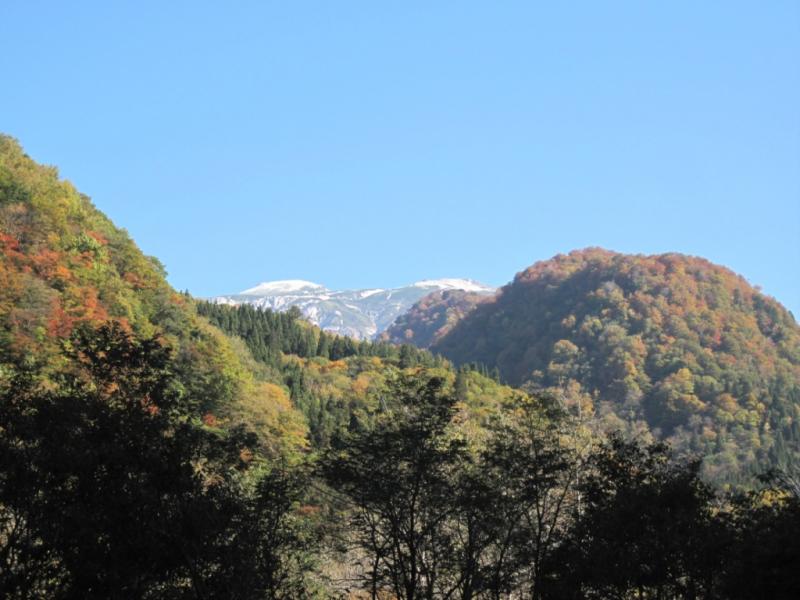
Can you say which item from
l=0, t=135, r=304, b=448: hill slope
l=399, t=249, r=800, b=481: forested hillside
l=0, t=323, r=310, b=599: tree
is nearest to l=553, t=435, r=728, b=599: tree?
l=0, t=323, r=310, b=599: tree

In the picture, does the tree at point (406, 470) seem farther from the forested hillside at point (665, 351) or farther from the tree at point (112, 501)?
the forested hillside at point (665, 351)

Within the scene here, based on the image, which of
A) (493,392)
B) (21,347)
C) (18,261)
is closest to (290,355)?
(493,392)

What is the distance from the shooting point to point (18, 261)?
50625mm

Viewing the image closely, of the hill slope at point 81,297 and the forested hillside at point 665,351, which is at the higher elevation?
the forested hillside at point 665,351

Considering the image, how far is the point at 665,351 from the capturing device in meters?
123

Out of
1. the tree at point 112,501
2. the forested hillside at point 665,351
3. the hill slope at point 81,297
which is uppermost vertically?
the forested hillside at point 665,351

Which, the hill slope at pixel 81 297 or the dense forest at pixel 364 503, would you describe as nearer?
the dense forest at pixel 364 503

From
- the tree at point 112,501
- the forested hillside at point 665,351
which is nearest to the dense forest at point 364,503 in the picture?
the tree at point 112,501

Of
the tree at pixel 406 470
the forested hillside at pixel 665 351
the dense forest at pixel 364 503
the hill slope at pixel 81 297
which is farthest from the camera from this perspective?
the forested hillside at pixel 665 351

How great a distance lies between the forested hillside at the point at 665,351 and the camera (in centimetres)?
A: 10381

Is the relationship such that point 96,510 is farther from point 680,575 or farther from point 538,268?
point 538,268

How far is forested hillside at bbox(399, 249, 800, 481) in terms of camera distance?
341 feet

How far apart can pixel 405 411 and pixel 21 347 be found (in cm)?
2923

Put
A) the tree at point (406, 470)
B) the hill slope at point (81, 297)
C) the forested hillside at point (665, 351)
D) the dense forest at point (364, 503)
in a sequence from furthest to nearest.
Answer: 1. the forested hillside at point (665, 351)
2. the hill slope at point (81, 297)
3. the tree at point (406, 470)
4. the dense forest at point (364, 503)
